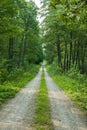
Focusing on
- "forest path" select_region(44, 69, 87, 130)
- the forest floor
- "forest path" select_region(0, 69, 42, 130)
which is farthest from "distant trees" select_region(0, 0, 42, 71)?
"forest path" select_region(44, 69, 87, 130)

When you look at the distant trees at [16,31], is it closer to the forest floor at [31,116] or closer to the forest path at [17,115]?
the forest path at [17,115]

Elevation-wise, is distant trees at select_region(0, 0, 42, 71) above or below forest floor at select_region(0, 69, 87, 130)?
above

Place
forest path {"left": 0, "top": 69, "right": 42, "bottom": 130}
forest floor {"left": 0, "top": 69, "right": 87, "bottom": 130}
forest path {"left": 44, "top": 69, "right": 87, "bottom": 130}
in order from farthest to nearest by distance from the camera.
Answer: forest path {"left": 44, "top": 69, "right": 87, "bottom": 130}, forest floor {"left": 0, "top": 69, "right": 87, "bottom": 130}, forest path {"left": 0, "top": 69, "right": 42, "bottom": 130}

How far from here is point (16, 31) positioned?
21312 mm

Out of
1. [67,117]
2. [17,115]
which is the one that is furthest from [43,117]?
[17,115]

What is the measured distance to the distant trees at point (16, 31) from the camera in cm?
2106

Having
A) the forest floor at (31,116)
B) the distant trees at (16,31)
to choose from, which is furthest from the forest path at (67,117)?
the distant trees at (16,31)

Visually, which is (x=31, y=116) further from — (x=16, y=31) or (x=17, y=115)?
(x=16, y=31)

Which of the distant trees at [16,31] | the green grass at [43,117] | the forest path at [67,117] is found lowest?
the forest path at [67,117]

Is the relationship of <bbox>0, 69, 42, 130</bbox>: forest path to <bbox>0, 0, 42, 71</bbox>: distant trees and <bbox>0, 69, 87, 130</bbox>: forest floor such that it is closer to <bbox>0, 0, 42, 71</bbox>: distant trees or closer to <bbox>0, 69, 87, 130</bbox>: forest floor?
<bbox>0, 69, 87, 130</bbox>: forest floor

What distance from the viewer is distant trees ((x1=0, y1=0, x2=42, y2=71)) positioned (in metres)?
21.1

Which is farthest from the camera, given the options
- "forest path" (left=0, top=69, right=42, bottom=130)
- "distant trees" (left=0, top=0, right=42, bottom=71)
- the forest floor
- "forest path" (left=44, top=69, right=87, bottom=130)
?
"distant trees" (left=0, top=0, right=42, bottom=71)

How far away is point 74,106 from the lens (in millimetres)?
15031

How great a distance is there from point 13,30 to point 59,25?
19598 mm
